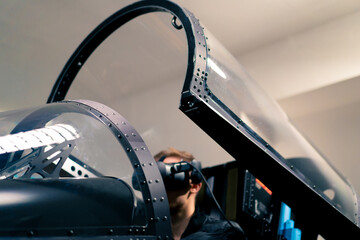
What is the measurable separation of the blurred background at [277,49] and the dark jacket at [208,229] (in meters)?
1.07

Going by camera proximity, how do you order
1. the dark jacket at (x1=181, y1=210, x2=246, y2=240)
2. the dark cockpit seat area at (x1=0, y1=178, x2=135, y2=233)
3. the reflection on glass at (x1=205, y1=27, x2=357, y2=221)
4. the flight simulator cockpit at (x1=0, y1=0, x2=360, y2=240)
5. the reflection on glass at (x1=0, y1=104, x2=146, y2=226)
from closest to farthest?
the dark cockpit seat area at (x1=0, y1=178, x2=135, y2=233) → the flight simulator cockpit at (x1=0, y1=0, x2=360, y2=240) → the reflection on glass at (x1=0, y1=104, x2=146, y2=226) → the reflection on glass at (x1=205, y1=27, x2=357, y2=221) → the dark jacket at (x1=181, y1=210, x2=246, y2=240)

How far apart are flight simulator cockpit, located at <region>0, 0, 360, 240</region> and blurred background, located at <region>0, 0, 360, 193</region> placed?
905mm

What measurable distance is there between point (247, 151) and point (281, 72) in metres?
2.70

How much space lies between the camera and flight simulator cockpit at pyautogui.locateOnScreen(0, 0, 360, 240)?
1.43 meters

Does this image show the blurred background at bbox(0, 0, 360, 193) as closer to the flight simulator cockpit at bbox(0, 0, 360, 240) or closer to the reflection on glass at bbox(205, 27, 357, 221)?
the flight simulator cockpit at bbox(0, 0, 360, 240)

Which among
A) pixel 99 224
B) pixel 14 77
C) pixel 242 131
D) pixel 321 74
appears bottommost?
pixel 99 224

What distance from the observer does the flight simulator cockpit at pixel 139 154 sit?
56.1 inches

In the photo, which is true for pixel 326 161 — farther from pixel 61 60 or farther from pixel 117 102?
pixel 61 60

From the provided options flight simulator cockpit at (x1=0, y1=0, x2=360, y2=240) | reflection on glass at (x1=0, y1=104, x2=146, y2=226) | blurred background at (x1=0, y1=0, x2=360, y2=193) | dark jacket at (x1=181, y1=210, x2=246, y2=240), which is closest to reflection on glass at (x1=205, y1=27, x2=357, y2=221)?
flight simulator cockpit at (x1=0, y1=0, x2=360, y2=240)

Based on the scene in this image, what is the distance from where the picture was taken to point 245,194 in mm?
2877

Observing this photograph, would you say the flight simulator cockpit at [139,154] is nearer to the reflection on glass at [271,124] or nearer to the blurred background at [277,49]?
the reflection on glass at [271,124]

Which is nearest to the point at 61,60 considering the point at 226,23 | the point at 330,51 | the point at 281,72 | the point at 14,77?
the point at 14,77

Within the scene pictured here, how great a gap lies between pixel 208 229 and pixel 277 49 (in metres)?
2.22

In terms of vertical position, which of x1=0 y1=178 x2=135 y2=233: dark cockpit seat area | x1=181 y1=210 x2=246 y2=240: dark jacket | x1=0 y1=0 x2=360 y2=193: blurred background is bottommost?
x1=0 y1=178 x2=135 y2=233: dark cockpit seat area
